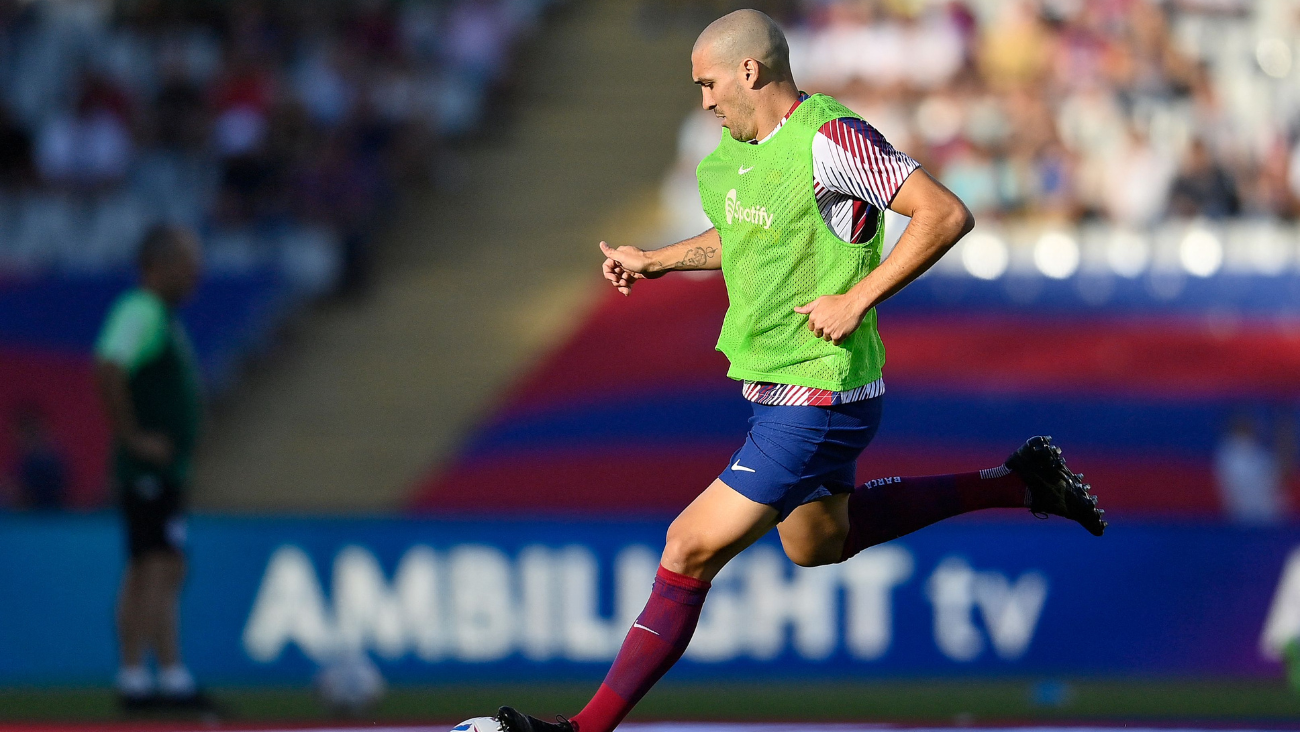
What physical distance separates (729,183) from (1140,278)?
790 cm

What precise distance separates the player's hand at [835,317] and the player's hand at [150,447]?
166 inches

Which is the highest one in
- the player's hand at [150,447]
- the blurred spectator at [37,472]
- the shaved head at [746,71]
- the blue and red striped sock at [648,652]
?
the blurred spectator at [37,472]

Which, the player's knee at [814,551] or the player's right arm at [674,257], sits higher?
the player's right arm at [674,257]

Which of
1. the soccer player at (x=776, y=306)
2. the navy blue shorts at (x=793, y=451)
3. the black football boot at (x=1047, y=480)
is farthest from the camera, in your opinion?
the black football boot at (x=1047, y=480)

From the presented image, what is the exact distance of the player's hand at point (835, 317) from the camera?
484 cm

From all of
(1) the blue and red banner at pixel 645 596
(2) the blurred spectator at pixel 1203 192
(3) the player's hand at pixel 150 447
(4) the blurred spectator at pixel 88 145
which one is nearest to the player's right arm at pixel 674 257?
(3) the player's hand at pixel 150 447

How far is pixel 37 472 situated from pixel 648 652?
7897mm

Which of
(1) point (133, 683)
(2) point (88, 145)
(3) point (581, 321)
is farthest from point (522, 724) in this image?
(2) point (88, 145)

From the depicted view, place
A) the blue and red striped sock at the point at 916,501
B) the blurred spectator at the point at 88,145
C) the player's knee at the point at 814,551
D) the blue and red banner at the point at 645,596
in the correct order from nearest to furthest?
the player's knee at the point at 814,551 < the blue and red striped sock at the point at 916,501 < the blue and red banner at the point at 645,596 < the blurred spectator at the point at 88,145

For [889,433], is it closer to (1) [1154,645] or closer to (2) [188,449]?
(1) [1154,645]

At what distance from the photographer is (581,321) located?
44.4 feet

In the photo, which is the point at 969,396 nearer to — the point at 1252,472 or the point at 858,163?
the point at 1252,472

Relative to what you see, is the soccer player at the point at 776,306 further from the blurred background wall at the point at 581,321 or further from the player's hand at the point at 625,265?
the blurred background wall at the point at 581,321

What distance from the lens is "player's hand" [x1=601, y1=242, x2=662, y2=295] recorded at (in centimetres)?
557
